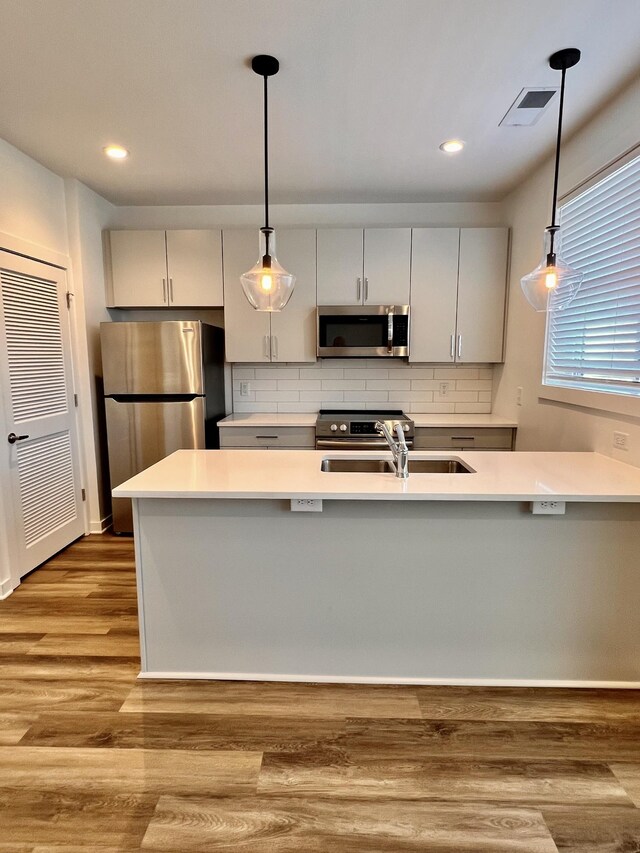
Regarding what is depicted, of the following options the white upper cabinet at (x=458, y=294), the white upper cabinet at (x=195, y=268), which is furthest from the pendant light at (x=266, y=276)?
the white upper cabinet at (x=458, y=294)

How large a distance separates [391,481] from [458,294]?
229 centimetres

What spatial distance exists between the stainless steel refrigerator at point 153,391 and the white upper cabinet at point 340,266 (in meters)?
1.00

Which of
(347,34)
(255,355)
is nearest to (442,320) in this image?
(255,355)

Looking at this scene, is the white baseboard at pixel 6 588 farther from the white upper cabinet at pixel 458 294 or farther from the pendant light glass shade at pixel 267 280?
the white upper cabinet at pixel 458 294

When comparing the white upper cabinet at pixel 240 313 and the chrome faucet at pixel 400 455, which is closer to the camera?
the chrome faucet at pixel 400 455

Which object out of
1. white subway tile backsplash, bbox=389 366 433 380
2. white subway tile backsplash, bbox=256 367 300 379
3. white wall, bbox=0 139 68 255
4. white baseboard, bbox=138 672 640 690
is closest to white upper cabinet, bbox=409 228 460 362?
white subway tile backsplash, bbox=389 366 433 380

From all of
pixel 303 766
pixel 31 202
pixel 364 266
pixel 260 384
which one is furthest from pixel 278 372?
pixel 303 766

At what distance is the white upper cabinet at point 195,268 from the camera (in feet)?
11.8

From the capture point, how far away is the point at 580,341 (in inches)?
101

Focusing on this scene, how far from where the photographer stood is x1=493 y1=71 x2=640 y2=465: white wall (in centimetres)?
217

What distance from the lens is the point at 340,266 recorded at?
358cm

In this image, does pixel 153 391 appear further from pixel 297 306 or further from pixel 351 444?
pixel 351 444

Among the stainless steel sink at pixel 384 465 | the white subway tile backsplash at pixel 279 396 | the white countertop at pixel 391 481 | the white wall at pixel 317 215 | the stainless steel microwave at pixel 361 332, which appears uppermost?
the white wall at pixel 317 215

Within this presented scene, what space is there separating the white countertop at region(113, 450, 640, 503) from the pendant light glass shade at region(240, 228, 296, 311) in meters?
0.76
